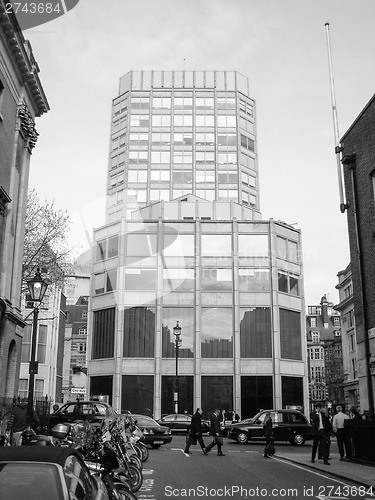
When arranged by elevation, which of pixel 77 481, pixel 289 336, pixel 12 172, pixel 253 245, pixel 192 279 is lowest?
pixel 77 481

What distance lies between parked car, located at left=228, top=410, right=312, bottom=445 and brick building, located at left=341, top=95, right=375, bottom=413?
4515mm

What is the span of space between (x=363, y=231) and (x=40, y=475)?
21924mm

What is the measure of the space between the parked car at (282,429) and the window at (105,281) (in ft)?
88.2

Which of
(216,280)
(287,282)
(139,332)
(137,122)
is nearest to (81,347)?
(137,122)

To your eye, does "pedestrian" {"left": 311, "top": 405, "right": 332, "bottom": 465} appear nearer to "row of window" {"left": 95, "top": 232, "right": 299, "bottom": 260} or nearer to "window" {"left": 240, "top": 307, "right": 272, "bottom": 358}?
"window" {"left": 240, "top": 307, "right": 272, "bottom": 358}

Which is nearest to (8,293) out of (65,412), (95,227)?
(65,412)

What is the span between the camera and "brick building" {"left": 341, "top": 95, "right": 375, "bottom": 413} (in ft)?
75.8

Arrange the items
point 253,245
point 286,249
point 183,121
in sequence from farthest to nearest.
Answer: point 183,121 < point 286,249 < point 253,245

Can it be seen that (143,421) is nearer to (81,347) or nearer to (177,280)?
(177,280)

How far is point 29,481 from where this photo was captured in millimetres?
4691

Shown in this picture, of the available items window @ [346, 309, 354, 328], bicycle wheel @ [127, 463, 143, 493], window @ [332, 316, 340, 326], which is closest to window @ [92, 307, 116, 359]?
window @ [346, 309, 354, 328]

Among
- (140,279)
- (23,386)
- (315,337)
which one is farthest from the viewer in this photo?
(315,337)

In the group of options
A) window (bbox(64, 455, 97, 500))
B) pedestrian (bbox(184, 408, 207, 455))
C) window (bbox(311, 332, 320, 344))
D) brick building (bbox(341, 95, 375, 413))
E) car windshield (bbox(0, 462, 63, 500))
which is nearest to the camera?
car windshield (bbox(0, 462, 63, 500))
